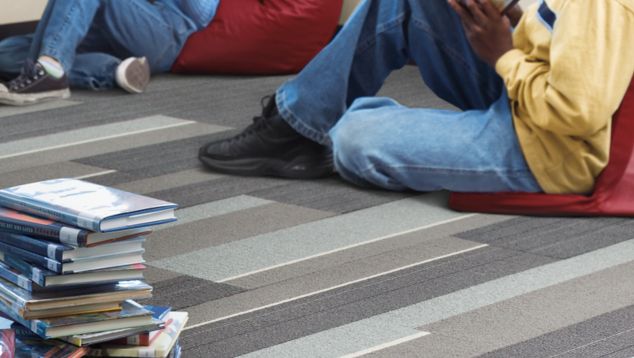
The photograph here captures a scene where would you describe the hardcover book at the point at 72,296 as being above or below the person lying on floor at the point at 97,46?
above

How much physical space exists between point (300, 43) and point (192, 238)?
78.5 inches

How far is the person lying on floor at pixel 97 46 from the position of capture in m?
3.95

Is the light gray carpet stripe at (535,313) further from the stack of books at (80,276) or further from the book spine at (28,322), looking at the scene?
the book spine at (28,322)

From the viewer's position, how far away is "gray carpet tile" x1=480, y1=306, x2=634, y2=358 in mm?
1807

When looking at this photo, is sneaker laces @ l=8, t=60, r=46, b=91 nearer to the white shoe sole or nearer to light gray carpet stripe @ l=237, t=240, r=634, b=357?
the white shoe sole

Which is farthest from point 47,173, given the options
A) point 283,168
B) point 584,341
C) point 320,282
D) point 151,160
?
point 584,341

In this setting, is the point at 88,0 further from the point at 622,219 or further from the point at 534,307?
the point at 534,307

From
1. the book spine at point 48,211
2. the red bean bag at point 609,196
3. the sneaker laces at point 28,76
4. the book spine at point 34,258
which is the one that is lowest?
the sneaker laces at point 28,76

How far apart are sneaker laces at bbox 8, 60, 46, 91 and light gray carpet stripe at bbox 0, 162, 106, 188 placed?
89 cm

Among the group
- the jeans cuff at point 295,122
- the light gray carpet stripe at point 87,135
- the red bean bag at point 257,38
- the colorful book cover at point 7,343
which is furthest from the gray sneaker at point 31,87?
the colorful book cover at point 7,343

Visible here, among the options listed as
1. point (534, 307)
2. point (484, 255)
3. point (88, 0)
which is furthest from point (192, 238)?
point (88, 0)

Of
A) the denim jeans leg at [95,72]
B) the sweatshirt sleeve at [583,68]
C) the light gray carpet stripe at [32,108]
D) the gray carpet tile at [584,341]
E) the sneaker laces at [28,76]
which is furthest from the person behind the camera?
the denim jeans leg at [95,72]

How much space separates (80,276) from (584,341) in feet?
2.47

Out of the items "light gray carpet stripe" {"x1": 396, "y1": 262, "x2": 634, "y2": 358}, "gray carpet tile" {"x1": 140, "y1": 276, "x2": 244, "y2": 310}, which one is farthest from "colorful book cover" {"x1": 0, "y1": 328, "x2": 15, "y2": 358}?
"light gray carpet stripe" {"x1": 396, "y1": 262, "x2": 634, "y2": 358}
